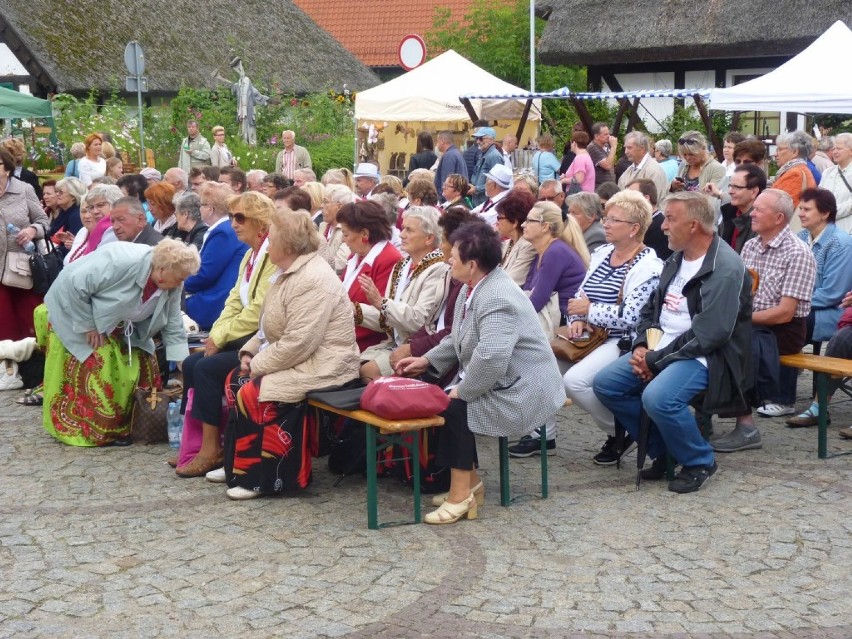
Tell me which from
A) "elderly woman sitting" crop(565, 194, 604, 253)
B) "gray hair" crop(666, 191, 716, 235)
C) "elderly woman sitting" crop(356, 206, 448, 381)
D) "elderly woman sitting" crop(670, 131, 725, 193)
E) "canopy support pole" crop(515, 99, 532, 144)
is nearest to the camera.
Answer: "gray hair" crop(666, 191, 716, 235)

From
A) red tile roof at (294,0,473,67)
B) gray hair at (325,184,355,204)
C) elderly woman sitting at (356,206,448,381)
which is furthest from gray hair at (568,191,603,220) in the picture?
red tile roof at (294,0,473,67)

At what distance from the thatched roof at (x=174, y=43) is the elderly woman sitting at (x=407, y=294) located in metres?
24.4

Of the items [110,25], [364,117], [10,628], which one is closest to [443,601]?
[10,628]

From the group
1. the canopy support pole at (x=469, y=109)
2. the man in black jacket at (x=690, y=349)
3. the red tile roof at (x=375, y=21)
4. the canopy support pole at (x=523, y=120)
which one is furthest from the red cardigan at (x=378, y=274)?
the red tile roof at (x=375, y=21)

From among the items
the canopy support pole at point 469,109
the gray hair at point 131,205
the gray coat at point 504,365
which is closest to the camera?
the gray coat at point 504,365

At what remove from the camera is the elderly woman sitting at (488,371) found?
581 centimetres

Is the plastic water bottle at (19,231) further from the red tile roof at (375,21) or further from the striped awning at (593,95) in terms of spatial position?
the red tile roof at (375,21)

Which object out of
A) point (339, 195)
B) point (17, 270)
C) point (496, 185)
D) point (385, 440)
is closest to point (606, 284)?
point (385, 440)

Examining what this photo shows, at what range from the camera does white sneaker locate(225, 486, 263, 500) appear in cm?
635

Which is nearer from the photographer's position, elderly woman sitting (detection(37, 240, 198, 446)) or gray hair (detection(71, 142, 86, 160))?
elderly woman sitting (detection(37, 240, 198, 446))

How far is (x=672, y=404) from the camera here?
20.4 feet

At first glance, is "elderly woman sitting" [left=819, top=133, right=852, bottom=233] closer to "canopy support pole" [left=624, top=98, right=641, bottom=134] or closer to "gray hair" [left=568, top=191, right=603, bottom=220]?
"gray hair" [left=568, top=191, right=603, bottom=220]

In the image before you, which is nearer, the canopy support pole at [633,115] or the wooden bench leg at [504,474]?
the wooden bench leg at [504,474]

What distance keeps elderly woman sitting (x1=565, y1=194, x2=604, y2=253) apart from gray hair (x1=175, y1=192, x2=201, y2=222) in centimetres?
282
